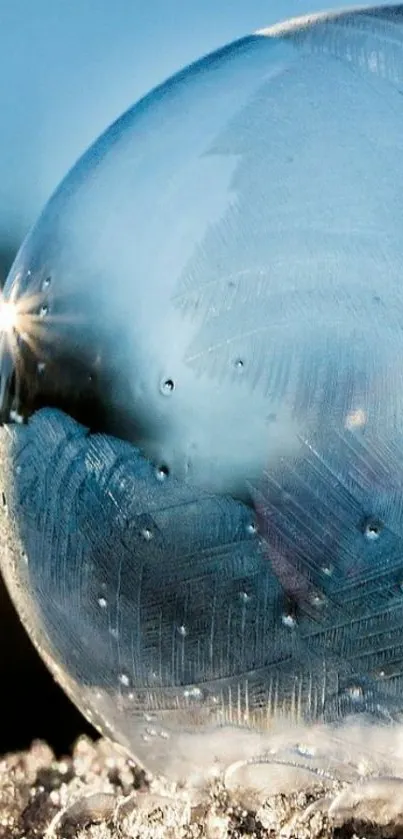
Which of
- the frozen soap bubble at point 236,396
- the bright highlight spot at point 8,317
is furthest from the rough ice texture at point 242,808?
the bright highlight spot at point 8,317

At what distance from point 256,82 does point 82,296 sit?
192 mm

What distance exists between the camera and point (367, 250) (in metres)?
0.59

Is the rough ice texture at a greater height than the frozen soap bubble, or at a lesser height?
lesser

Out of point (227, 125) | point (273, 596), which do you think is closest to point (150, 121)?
point (227, 125)

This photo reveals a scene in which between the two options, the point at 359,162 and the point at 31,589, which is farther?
the point at 31,589

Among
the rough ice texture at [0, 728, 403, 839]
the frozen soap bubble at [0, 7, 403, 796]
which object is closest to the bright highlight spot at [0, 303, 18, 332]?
the frozen soap bubble at [0, 7, 403, 796]

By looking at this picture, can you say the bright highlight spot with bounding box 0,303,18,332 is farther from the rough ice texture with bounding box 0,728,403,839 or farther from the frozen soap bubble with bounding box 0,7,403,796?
the rough ice texture with bounding box 0,728,403,839

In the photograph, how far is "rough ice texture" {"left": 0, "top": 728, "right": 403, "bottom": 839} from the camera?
0.75 metres

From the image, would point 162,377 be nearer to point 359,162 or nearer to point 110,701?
→ point 359,162

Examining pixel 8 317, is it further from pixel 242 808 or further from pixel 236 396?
pixel 242 808

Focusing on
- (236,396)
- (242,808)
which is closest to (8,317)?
(236,396)

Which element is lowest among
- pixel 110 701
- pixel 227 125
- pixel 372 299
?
pixel 110 701

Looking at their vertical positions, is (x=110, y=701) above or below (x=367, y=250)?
below

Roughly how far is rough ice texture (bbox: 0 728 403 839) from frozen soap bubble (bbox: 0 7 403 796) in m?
0.06
